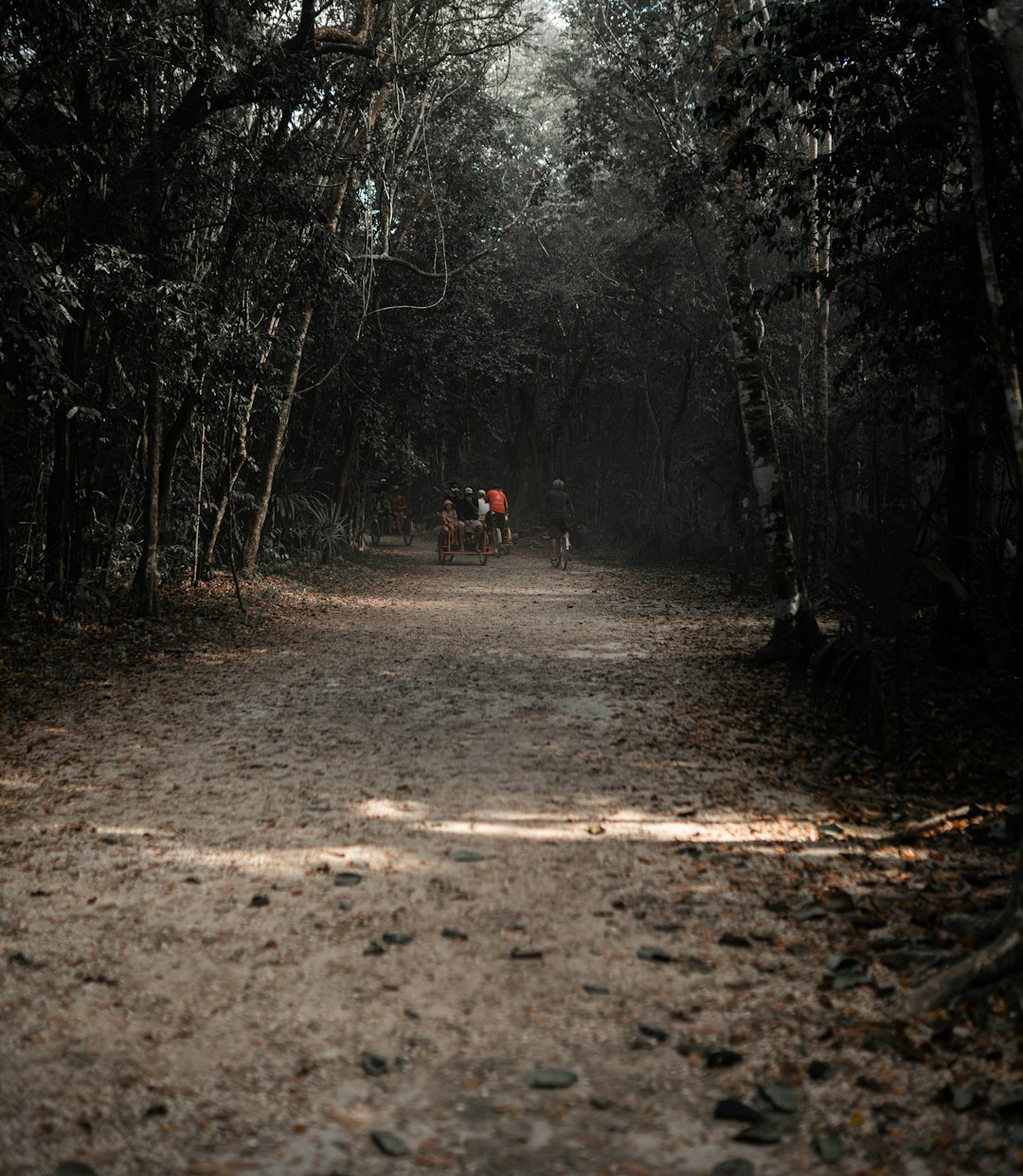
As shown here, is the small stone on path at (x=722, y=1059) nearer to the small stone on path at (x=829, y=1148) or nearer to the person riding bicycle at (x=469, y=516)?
the small stone on path at (x=829, y=1148)

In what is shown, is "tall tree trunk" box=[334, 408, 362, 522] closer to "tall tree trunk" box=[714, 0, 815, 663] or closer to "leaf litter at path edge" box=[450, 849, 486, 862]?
"tall tree trunk" box=[714, 0, 815, 663]

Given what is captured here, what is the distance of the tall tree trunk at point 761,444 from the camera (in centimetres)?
1070

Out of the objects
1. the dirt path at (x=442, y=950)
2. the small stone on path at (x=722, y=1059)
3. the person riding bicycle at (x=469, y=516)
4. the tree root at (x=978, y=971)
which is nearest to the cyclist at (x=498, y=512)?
the person riding bicycle at (x=469, y=516)

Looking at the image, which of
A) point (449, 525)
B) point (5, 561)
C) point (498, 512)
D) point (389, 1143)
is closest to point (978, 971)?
point (389, 1143)

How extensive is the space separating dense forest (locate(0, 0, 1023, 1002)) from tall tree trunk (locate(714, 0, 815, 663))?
0.11ft

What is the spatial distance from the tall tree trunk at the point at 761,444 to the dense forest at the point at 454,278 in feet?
0.11

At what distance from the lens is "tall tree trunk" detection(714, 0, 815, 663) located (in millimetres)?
10695

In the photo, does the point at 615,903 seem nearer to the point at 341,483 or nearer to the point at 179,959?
the point at 179,959

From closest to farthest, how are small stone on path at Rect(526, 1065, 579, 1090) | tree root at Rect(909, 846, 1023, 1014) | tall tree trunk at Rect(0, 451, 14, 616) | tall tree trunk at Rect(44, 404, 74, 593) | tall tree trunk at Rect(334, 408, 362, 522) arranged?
small stone on path at Rect(526, 1065, 579, 1090)
tree root at Rect(909, 846, 1023, 1014)
tall tree trunk at Rect(0, 451, 14, 616)
tall tree trunk at Rect(44, 404, 74, 593)
tall tree trunk at Rect(334, 408, 362, 522)

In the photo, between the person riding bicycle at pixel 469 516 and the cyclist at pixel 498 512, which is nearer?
the person riding bicycle at pixel 469 516

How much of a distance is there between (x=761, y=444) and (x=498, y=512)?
14.9 m

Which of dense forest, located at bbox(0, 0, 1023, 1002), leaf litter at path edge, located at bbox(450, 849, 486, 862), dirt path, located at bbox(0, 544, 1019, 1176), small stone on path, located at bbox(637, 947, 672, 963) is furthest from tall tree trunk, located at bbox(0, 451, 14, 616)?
small stone on path, located at bbox(637, 947, 672, 963)

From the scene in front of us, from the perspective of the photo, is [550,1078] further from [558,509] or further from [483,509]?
[483,509]

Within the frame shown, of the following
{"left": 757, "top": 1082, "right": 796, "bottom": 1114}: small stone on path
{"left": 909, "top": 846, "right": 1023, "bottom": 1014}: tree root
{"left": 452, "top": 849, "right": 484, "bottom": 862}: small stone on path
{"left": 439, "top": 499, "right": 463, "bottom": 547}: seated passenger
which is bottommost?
{"left": 757, "top": 1082, "right": 796, "bottom": 1114}: small stone on path
